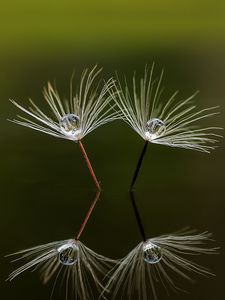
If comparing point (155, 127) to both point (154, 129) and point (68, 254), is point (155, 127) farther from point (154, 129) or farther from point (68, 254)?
point (68, 254)

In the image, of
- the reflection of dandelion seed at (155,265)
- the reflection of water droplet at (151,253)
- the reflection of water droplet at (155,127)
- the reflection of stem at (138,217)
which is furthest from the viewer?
the reflection of water droplet at (155,127)

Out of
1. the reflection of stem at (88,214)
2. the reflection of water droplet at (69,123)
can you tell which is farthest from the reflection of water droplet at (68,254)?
the reflection of water droplet at (69,123)

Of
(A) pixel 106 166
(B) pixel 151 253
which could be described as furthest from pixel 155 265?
(A) pixel 106 166

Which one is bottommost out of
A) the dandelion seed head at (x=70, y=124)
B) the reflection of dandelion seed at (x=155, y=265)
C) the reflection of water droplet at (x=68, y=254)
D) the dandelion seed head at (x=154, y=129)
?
the reflection of dandelion seed at (x=155, y=265)

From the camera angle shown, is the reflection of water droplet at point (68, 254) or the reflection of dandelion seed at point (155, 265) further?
the reflection of water droplet at point (68, 254)

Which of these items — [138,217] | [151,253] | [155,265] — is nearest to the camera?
[155,265]

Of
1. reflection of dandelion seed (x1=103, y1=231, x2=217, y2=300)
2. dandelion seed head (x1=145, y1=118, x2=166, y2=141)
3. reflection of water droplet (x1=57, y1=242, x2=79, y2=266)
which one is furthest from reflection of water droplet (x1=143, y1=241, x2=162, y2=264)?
dandelion seed head (x1=145, y1=118, x2=166, y2=141)

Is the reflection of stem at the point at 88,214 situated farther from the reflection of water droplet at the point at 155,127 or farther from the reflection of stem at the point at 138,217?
the reflection of water droplet at the point at 155,127
